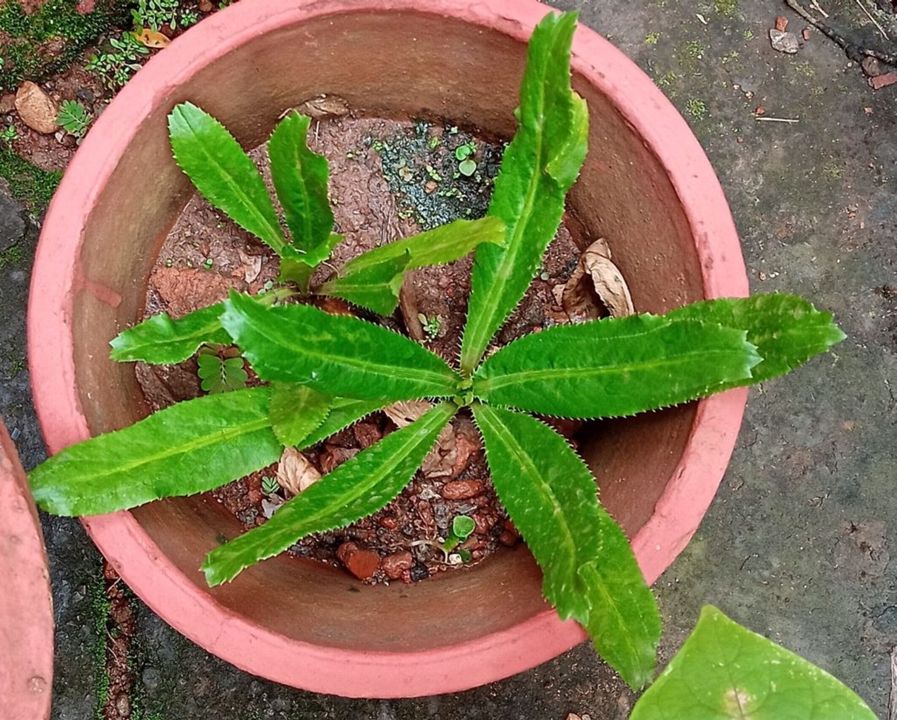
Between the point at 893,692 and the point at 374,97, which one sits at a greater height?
the point at 374,97

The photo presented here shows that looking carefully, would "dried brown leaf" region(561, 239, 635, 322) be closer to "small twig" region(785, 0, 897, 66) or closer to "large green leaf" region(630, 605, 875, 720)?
"large green leaf" region(630, 605, 875, 720)

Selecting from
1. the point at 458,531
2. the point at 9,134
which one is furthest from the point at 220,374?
the point at 9,134

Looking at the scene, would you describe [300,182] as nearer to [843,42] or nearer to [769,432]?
[769,432]

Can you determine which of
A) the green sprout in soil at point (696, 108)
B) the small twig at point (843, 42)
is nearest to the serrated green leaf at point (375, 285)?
the green sprout in soil at point (696, 108)

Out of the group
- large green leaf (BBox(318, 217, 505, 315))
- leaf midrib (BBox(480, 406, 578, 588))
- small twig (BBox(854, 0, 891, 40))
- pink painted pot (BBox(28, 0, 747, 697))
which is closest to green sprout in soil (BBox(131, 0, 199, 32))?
pink painted pot (BBox(28, 0, 747, 697))

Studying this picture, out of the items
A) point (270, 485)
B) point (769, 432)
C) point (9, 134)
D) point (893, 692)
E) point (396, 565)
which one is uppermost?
point (9, 134)

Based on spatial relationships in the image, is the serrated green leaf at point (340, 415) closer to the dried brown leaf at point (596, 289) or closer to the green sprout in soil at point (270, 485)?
the green sprout in soil at point (270, 485)

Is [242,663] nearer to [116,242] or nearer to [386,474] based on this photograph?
[386,474]
